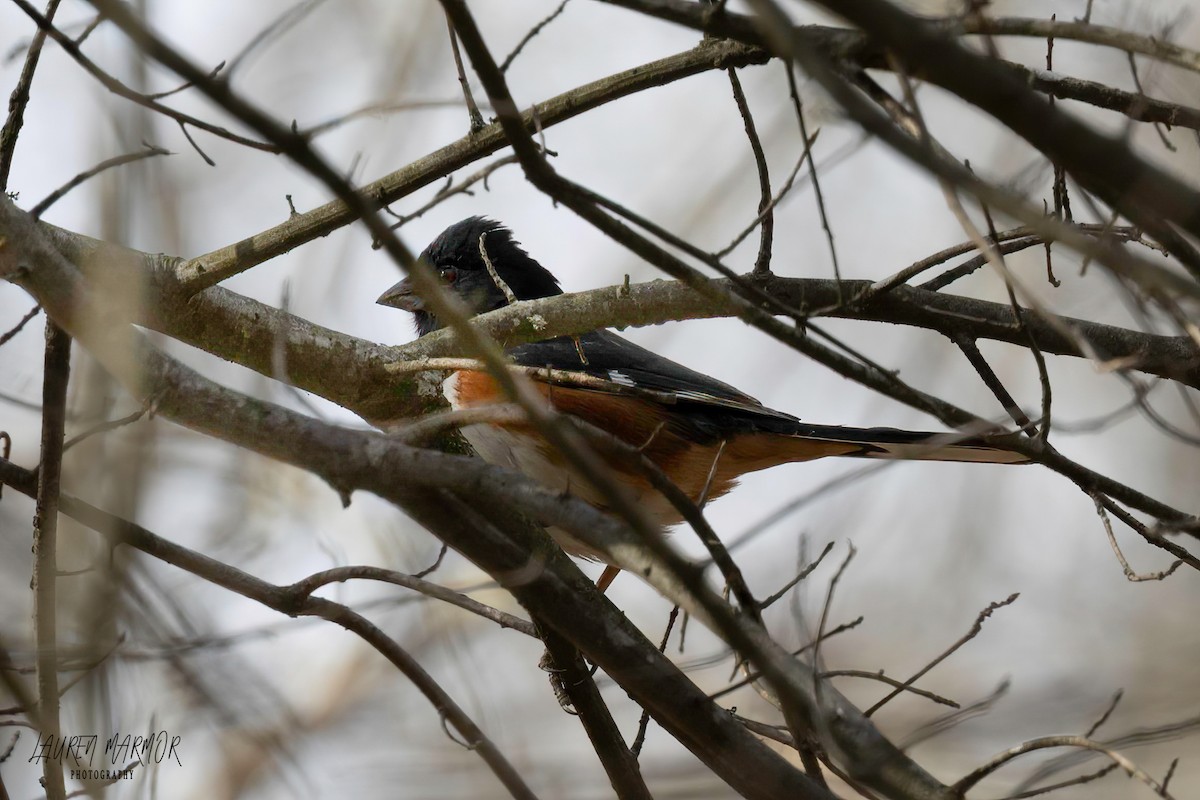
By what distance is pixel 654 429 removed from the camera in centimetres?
287

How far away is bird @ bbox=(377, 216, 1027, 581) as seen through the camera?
276cm

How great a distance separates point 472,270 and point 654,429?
123cm

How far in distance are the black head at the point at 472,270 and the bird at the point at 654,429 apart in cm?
1

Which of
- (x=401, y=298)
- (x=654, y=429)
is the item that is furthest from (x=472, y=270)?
(x=654, y=429)

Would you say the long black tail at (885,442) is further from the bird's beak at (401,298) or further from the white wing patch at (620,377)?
the bird's beak at (401,298)

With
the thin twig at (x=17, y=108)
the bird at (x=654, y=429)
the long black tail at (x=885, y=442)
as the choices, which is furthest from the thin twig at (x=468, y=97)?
the long black tail at (x=885, y=442)

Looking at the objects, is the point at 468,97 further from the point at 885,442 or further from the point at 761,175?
the point at 885,442

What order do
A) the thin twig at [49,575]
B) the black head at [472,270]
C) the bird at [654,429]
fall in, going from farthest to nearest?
the black head at [472,270] → the bird at [654,429] → the thin twig at [49,575]

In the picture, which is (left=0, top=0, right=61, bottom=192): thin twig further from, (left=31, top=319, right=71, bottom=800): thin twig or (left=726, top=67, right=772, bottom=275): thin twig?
(left=726, top=67, right=772, bottom=275): thin twig

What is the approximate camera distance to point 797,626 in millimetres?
1879

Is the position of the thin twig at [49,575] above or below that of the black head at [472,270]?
below

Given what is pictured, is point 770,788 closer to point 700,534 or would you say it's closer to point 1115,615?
point 700,534

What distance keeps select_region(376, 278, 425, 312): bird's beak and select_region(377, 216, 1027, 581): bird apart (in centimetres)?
3

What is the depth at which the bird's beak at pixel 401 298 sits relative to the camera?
12.2ft
